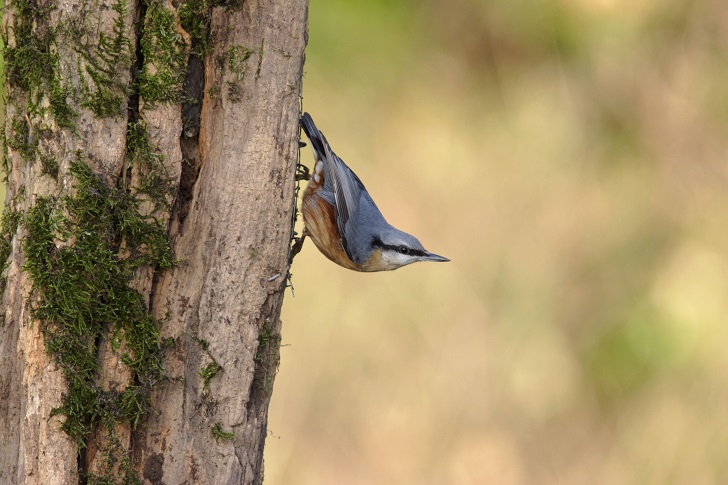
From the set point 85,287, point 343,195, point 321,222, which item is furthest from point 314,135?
point 85,287

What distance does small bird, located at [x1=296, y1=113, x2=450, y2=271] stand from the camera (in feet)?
11.1

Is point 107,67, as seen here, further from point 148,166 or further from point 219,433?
point 219,433

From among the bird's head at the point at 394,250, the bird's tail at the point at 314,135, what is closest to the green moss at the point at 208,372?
the bird's tail at the point at 314,135

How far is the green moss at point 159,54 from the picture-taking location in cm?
194

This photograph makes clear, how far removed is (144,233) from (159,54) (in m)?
0.45

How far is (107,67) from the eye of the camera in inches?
75.1

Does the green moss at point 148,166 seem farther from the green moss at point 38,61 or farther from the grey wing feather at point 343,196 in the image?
the grey wing feather at point 343,196

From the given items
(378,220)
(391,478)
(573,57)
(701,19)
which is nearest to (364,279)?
(391,478)

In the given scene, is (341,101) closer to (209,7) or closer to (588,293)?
(588,293)

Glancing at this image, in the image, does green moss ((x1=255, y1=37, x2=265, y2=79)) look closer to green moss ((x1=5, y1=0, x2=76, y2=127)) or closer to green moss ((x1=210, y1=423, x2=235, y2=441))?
green moss ((x1=5, y1=0, x2=76, y2=127))

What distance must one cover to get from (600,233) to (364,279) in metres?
1.73

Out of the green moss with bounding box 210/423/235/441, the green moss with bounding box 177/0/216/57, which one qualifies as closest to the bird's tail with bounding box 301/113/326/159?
the green moss with bounding box 177/0/216/57

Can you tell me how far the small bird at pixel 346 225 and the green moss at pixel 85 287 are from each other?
4.93 feet

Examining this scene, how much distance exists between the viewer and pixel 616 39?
5777 mm
